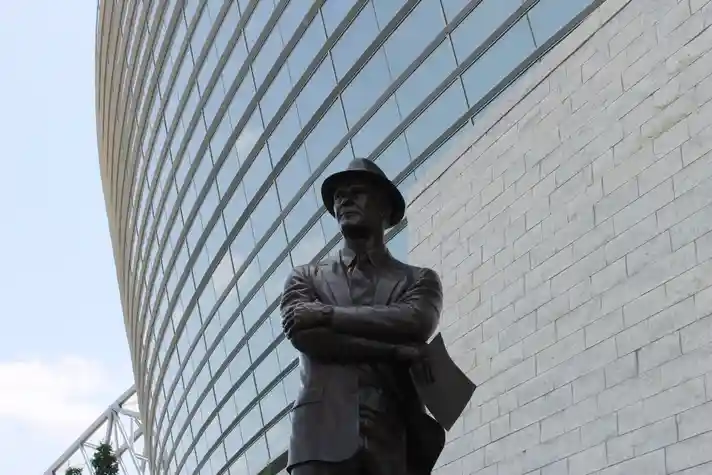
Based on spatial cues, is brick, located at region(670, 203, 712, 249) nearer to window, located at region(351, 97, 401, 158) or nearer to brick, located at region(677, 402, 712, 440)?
brick, located at region(677, 402, 712, 440)

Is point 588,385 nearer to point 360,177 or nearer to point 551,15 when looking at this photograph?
point 551,15

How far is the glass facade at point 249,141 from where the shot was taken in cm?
1731

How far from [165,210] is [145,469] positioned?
110 feet

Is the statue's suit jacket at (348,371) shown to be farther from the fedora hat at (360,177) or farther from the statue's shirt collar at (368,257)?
the fedora hat at (360,177)

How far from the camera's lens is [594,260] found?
11.5 m

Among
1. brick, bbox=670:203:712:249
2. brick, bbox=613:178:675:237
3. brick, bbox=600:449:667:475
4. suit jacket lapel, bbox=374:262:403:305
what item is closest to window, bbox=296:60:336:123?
brick, bbox=613:178:675:237

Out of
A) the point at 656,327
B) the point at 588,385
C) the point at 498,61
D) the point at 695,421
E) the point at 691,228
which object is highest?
the point at 498,61

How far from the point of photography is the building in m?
11.0

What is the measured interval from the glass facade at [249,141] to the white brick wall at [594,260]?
1.82 m

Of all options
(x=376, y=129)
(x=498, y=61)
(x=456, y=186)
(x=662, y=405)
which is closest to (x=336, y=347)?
(x=662, y=405)

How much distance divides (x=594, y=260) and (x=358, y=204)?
8196 mm

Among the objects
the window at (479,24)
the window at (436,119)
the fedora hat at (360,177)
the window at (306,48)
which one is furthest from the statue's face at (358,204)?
the window at (306,48)

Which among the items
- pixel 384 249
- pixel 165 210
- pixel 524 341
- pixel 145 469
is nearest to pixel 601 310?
pixel 524 341

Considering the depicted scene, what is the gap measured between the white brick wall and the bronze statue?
22.2ft
